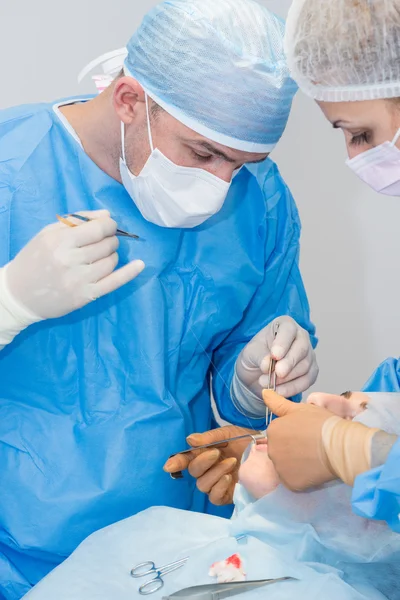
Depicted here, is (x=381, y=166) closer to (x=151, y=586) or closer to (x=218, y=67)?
(x=218, y=67)

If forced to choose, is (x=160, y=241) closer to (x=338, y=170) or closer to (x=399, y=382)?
(x=399, y=382)

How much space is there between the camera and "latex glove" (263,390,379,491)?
121 cm

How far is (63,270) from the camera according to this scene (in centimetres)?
155

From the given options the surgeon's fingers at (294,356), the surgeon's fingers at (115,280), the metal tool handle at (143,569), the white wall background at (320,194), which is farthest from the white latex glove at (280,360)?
the white wall background at (320,194)

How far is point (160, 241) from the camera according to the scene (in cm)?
180

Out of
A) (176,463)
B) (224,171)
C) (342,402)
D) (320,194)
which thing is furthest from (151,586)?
(320,194)

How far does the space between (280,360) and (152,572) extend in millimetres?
567

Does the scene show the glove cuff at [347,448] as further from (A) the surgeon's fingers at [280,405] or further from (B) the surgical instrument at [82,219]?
(B) the surgical instrument at [82,219]

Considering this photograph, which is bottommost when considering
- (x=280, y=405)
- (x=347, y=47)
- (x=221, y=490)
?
(x=221, y=490)

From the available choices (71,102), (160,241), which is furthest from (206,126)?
(71,102)

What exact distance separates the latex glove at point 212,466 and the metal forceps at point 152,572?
22 cm

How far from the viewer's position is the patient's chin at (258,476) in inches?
62.3

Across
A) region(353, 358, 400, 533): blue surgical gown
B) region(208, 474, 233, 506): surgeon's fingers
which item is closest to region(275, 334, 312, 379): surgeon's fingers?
region(208, 474, 233, 506): surgeon's fingers

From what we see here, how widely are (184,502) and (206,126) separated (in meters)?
0.89
